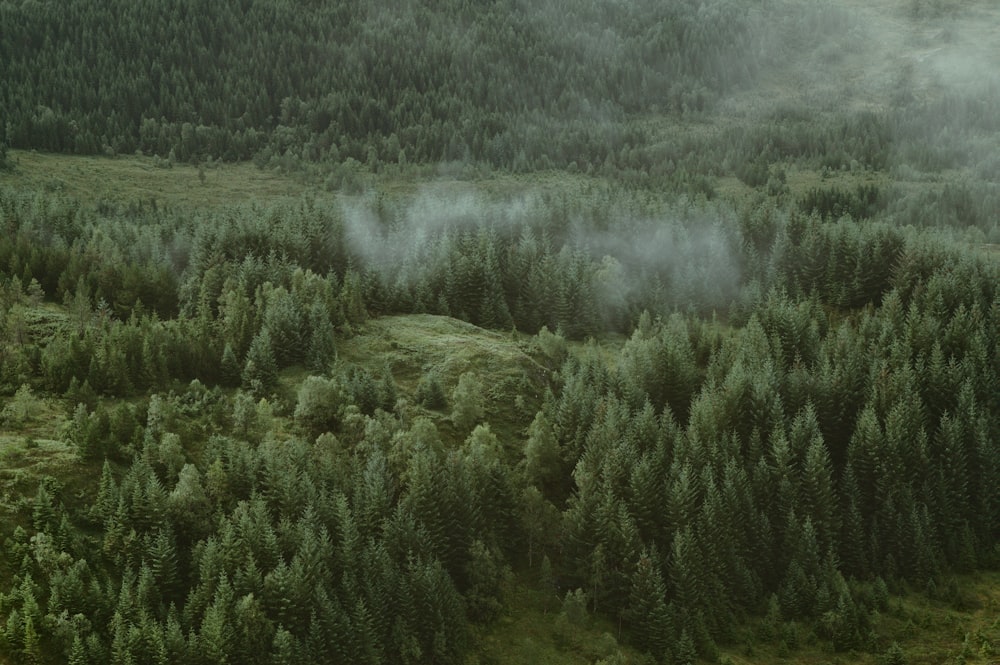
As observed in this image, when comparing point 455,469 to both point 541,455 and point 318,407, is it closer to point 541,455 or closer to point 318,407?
point 541,455

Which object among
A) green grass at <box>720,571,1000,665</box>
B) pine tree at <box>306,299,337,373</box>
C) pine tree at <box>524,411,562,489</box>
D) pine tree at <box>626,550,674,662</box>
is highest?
pine tree at <box>306,299,337,373</box>

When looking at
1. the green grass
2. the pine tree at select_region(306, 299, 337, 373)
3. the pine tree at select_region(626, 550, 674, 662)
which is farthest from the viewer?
the pine tree at select_region(306, 299, 337, 373)

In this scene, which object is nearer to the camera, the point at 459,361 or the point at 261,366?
the point at 261,366

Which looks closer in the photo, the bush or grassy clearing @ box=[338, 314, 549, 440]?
the bush

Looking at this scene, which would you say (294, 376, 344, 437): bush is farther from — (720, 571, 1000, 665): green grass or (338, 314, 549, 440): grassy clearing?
(720, 571, 1000, 665): green grass

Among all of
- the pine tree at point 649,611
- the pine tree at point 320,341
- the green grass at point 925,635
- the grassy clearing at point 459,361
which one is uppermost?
the pine tree at point 320,341

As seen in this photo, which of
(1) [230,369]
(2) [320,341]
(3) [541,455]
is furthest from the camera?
(2) [320,341]

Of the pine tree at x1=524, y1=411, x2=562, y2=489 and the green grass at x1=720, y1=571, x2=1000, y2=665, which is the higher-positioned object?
the pine tree at x1=524, y1=411, x2=562, y2=489

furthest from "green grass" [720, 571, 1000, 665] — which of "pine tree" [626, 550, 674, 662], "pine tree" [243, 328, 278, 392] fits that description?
"pine tree" [243, 328, 278, 392]

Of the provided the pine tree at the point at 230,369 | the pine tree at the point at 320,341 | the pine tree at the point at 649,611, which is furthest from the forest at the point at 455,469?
the pine tree at the point at 230,369

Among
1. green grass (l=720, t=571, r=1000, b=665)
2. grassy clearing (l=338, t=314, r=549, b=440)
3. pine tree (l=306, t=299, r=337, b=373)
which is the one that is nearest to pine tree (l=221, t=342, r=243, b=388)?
pine tree (l=306, t=299, r=337, b=373)

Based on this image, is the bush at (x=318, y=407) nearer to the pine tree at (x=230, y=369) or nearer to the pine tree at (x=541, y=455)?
the pine tree at (x=230, y=369)

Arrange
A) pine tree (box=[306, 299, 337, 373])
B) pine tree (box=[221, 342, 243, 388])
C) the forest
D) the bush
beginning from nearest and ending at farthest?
the forest → the bush → pine tree (box=[221, 342, 243, 388]) → pine tree (box=[306, 299, 337, 373])

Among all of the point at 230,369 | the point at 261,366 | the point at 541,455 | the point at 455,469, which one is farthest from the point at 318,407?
the point at 541,455
